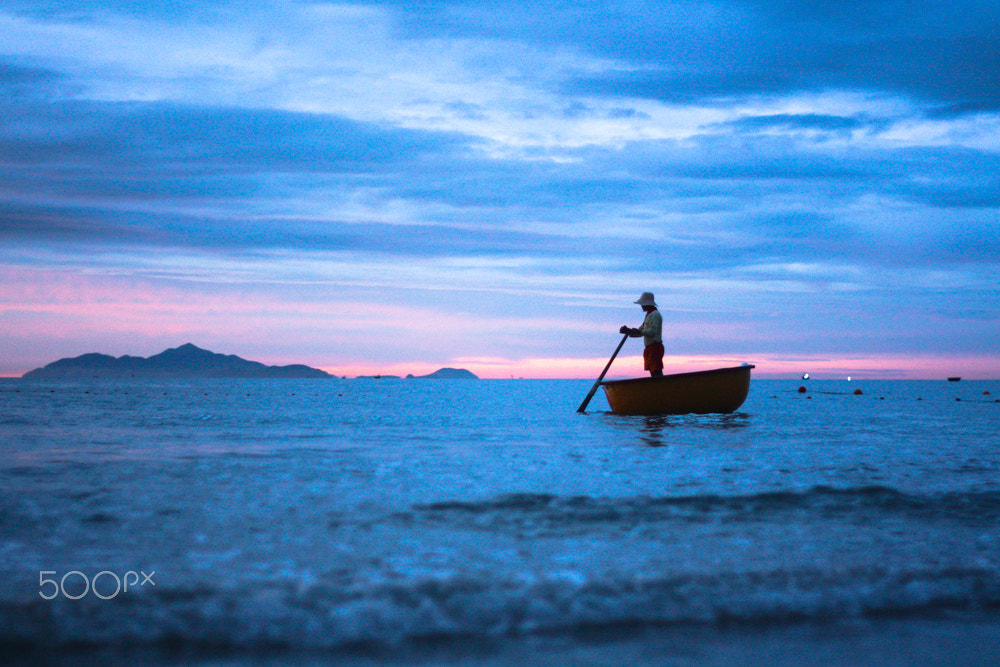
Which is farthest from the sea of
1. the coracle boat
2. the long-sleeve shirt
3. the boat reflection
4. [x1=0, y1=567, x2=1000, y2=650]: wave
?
the long-sleeve shirt

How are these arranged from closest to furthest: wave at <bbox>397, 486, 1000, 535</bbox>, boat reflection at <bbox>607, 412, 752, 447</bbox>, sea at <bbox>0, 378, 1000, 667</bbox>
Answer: sea at <bbox>0, 378, 1000, 667</bbox>, wave at <bbox>397, 486, 1000, 535</bbox>, boat reflection at <bbox>607, 412, 752, 447</bbox>

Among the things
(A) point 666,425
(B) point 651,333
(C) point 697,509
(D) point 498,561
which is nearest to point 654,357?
(B) point 651,333

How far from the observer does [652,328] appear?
19016 mm

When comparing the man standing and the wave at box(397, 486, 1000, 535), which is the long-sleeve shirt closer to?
the man standing

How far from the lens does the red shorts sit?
19.4 metres

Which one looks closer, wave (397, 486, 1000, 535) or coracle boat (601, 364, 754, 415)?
wave (397, 486, 1000, 535)

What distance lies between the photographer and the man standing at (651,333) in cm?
1903

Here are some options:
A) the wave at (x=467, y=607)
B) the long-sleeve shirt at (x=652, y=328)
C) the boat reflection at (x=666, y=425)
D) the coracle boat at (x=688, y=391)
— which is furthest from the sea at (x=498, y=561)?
the long-sleeve shirt at (x=652, y=328)

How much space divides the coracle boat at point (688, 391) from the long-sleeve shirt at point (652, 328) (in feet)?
3.80

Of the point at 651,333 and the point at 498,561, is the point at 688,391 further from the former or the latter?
the point at 498,561

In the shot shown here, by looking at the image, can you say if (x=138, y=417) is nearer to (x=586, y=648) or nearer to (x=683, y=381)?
(x=683, y=381)

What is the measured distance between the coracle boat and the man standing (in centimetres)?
71

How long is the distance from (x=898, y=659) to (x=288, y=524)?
4300 mm

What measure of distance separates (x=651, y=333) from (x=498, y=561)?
14923 millimetres
